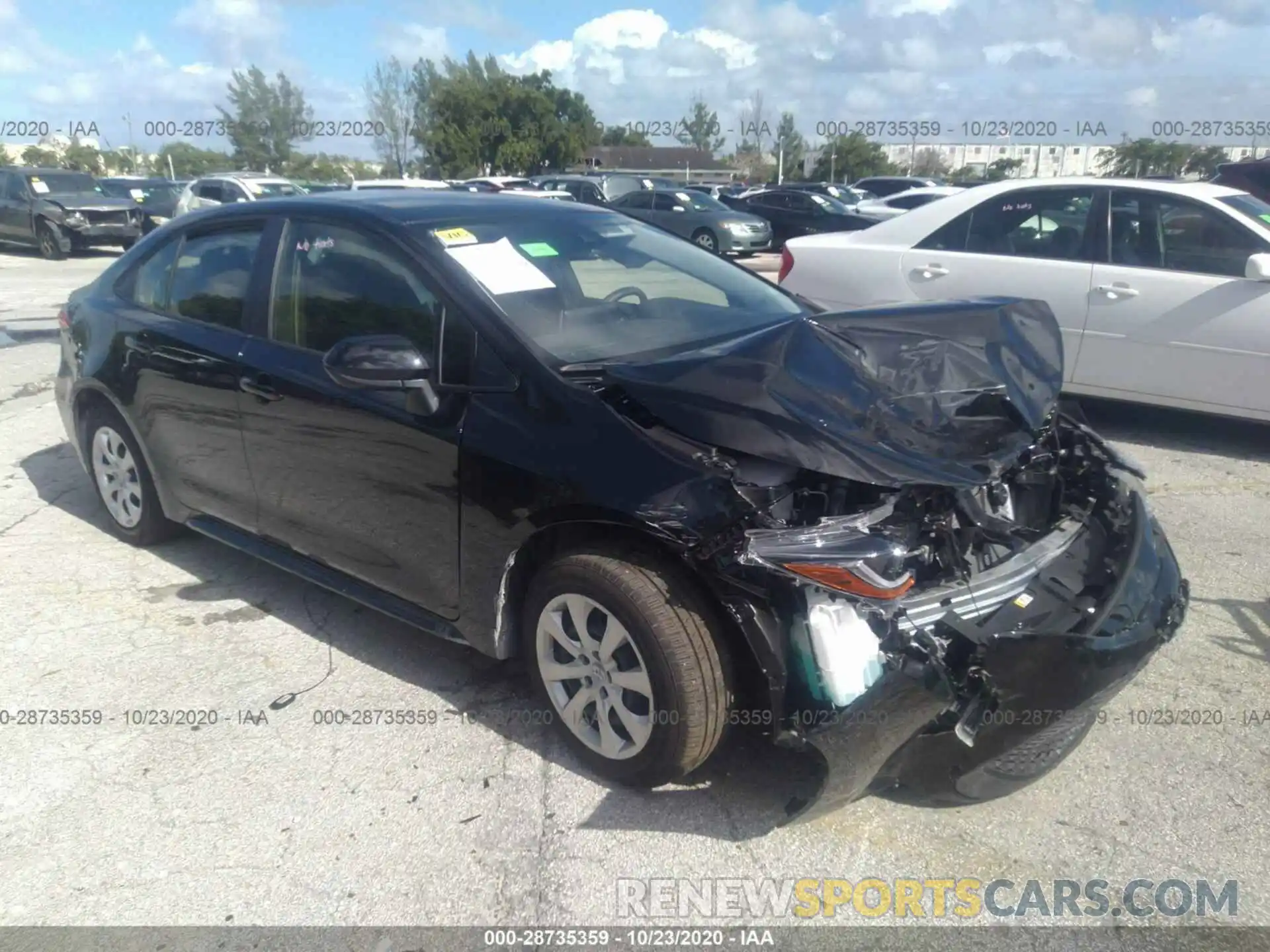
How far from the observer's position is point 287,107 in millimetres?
60500

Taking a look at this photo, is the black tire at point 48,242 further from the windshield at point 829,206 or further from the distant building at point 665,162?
the distant building at point 665,162

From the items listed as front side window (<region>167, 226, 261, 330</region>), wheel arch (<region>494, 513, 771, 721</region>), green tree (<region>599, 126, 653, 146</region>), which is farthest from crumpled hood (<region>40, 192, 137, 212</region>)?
green tree (<region>599, 126, 653, 146</region>)

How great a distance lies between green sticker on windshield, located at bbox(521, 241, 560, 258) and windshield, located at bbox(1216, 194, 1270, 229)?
4426mm

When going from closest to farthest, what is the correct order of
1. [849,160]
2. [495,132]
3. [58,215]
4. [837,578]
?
[837,578] < [58,215] < [495,132] < [849,160]

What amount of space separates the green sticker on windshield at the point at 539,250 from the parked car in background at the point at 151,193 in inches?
786

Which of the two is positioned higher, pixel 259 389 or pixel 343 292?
pixel 343 292

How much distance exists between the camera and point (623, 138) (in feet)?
265

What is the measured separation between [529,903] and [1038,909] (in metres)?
1.29

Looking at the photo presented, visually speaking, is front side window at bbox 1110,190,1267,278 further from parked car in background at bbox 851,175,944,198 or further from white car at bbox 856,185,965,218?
parked car in background at bbox 851,175,944,198

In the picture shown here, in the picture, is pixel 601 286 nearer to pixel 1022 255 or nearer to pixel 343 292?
pixel 343 292

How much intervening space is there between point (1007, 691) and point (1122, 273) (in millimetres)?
4342

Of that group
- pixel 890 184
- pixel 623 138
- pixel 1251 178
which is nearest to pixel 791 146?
pixel 623 138

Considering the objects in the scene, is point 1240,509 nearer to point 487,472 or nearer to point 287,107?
point 487,472

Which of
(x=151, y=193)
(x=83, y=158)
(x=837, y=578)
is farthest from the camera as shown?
(x=83, y=158)
